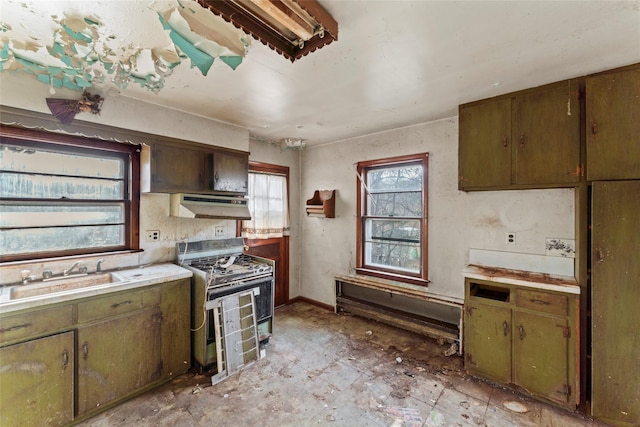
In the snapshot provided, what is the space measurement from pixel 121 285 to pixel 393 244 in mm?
2962

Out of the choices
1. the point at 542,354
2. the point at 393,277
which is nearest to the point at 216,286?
the point at 393,277

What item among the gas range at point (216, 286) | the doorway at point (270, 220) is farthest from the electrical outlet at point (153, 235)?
the doorway at point (270, 220)

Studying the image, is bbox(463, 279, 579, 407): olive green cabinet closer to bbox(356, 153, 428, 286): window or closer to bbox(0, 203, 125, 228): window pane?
bbox(356, 153, 428, 286): window

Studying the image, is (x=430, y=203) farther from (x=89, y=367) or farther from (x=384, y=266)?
(x=89, y=367)

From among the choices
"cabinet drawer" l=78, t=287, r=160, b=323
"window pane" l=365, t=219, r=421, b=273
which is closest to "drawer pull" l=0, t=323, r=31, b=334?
"cabinet drawer" l=78, t=287, r=160, b=323

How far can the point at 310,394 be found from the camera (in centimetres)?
227

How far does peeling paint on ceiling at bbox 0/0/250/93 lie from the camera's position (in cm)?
141

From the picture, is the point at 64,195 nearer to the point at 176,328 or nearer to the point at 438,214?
the point at 176,328

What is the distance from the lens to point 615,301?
193cm

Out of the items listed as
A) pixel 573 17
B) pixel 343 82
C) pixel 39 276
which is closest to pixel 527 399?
pixel 573 17

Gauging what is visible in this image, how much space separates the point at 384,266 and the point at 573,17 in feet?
9.57

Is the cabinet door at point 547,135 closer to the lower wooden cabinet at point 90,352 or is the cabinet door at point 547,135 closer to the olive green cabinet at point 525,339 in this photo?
the olive green cabinet at point 525,339

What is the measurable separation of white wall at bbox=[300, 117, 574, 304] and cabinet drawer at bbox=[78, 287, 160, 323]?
2.44 meters

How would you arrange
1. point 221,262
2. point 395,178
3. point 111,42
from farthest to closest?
point 395,178, point 221,262, point 111,42
